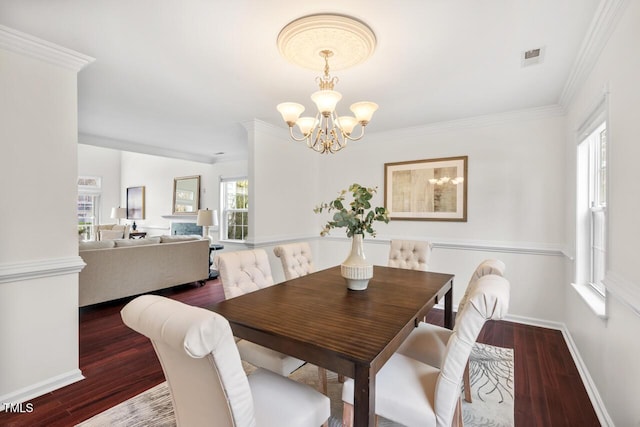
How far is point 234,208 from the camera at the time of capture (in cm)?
656

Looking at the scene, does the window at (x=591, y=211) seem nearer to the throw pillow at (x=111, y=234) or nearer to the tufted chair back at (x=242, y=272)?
the tufted chair back at (x=242, y=272)

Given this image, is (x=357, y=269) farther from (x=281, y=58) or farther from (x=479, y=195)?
(x=479, y=195)

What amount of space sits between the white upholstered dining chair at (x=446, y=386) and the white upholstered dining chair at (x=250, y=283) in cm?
43

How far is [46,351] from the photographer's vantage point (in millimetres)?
2131

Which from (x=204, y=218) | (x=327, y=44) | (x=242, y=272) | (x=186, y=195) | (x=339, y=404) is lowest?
(x=339, y=404)

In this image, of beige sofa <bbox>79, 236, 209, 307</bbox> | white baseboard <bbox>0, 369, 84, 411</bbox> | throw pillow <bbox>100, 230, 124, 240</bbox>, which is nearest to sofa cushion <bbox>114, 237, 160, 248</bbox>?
beige sofa <bbox>79, 236, 209, 307</bbox>

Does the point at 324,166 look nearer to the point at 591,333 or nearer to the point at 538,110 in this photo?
the point at 538,110

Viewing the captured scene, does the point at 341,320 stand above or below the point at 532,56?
Answer: below

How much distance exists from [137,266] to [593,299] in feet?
16.7

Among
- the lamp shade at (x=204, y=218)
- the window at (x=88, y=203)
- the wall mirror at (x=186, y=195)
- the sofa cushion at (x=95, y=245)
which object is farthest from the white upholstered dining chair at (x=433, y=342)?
the window at (x=88, y=203)

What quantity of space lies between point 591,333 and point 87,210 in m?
10.3

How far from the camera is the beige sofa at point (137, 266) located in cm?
382

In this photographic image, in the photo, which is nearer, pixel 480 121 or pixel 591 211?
pixel 591 211

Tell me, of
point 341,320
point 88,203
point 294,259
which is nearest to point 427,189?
point 294,259
